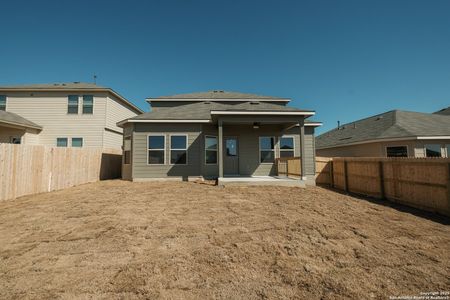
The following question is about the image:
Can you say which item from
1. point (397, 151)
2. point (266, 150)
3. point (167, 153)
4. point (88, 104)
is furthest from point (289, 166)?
point (88, 104)

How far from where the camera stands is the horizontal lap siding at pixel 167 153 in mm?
10336

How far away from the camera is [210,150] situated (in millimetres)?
10969

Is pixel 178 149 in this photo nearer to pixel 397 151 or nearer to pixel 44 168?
pixel 44 168

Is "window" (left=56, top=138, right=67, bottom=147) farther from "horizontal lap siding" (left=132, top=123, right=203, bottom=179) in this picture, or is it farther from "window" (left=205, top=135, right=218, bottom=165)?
"window" (left=205, top=135, right=218, bottom=165)

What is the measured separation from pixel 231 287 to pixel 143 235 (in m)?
2.19

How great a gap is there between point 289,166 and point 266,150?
156cm

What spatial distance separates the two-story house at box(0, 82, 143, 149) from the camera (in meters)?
13.6

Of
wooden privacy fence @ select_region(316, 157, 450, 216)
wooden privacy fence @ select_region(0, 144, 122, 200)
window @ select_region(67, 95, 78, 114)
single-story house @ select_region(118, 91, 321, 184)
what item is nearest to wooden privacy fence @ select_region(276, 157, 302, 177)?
single-story house @ select_region(118, 91, 321, 184)

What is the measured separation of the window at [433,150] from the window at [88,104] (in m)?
21.8

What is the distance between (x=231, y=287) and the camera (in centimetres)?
227

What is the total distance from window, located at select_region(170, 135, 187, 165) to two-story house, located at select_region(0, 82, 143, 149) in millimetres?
6555

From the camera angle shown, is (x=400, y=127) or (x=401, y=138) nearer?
(x=401, y=138)

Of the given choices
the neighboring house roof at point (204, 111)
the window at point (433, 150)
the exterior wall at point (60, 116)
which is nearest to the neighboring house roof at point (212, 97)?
the neighboring house roof at point (204, 111)

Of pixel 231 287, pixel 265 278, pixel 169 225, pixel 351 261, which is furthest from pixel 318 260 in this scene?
pixel 169 225
